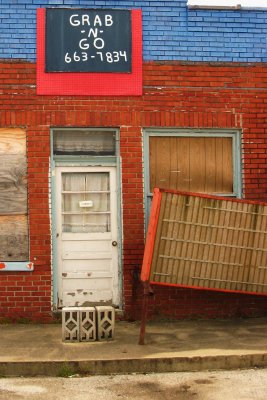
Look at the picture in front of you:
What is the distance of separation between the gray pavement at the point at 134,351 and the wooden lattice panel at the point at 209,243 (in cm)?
70

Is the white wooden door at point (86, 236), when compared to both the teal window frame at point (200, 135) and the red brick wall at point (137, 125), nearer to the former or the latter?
the red brick wall at point (137, 125)

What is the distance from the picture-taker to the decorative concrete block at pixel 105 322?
7.68 metres

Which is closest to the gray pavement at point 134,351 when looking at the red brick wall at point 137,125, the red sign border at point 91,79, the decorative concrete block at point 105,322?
the decorative concrete block at point 105,322

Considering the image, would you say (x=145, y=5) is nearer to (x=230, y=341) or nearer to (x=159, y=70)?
(x=159, y=70)

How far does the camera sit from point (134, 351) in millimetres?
7262

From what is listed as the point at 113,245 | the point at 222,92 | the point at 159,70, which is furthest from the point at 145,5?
the point at 113,245

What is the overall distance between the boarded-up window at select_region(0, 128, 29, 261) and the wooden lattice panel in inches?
83.3

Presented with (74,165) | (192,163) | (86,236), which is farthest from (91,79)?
(86,236)

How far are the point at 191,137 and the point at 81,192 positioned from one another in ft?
5.85

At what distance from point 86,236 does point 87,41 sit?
109 inches

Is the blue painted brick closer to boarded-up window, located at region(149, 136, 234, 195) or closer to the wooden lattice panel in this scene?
boarded-up window, located at region(149, 136, 234, 195)

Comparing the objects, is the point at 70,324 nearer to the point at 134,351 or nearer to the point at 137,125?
the point at 134,351

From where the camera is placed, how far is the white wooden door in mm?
9086

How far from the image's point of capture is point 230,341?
7.77m
